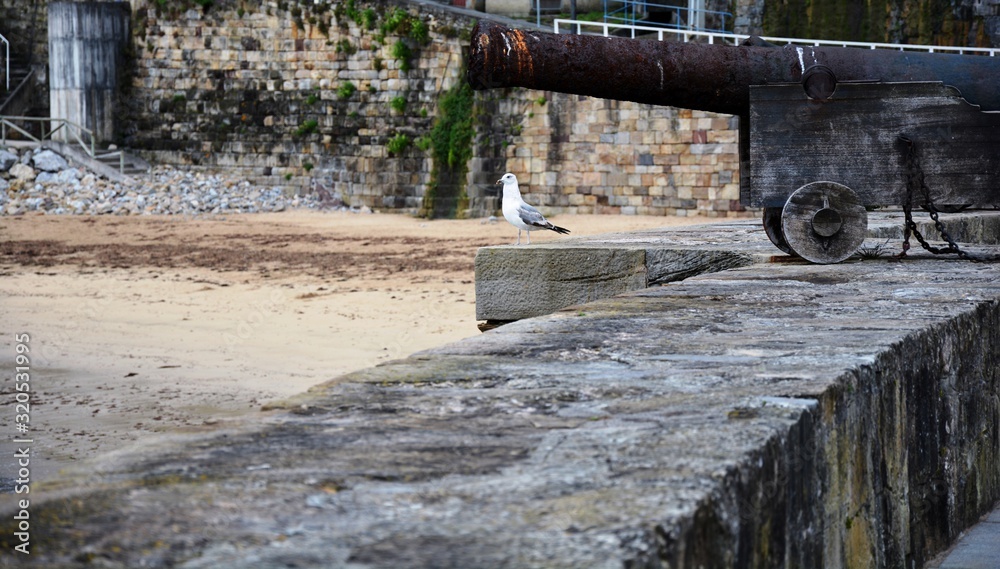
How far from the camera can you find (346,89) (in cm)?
2102

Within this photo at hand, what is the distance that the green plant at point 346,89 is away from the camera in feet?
68.9

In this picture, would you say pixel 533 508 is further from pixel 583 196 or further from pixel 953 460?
pixel 583 196

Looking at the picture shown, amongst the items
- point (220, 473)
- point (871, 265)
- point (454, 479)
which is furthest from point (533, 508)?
point (871, 265)

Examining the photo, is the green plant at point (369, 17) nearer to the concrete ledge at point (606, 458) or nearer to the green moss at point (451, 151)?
the green moss at point (451, 151)

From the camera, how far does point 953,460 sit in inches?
118

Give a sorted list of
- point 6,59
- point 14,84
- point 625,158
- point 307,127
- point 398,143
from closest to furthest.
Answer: point 625,158
point 398,143
point 307,127
point 14,84
point 6,59

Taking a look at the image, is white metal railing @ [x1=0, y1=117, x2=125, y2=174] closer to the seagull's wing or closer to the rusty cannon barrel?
the seagull's wing

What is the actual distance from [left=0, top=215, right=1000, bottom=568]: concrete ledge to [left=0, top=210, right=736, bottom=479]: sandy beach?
0.36 metres

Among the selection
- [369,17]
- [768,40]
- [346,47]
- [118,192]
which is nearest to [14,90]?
[118,192]

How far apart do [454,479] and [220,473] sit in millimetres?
325

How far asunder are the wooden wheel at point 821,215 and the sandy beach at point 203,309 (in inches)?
89.9

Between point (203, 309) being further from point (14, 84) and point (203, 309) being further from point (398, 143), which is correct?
point (14, 84)

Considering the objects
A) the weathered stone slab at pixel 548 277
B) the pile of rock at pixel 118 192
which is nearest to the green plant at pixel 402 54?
the pile of rock at pixel 118 192

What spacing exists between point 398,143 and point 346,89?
57.1 inches
